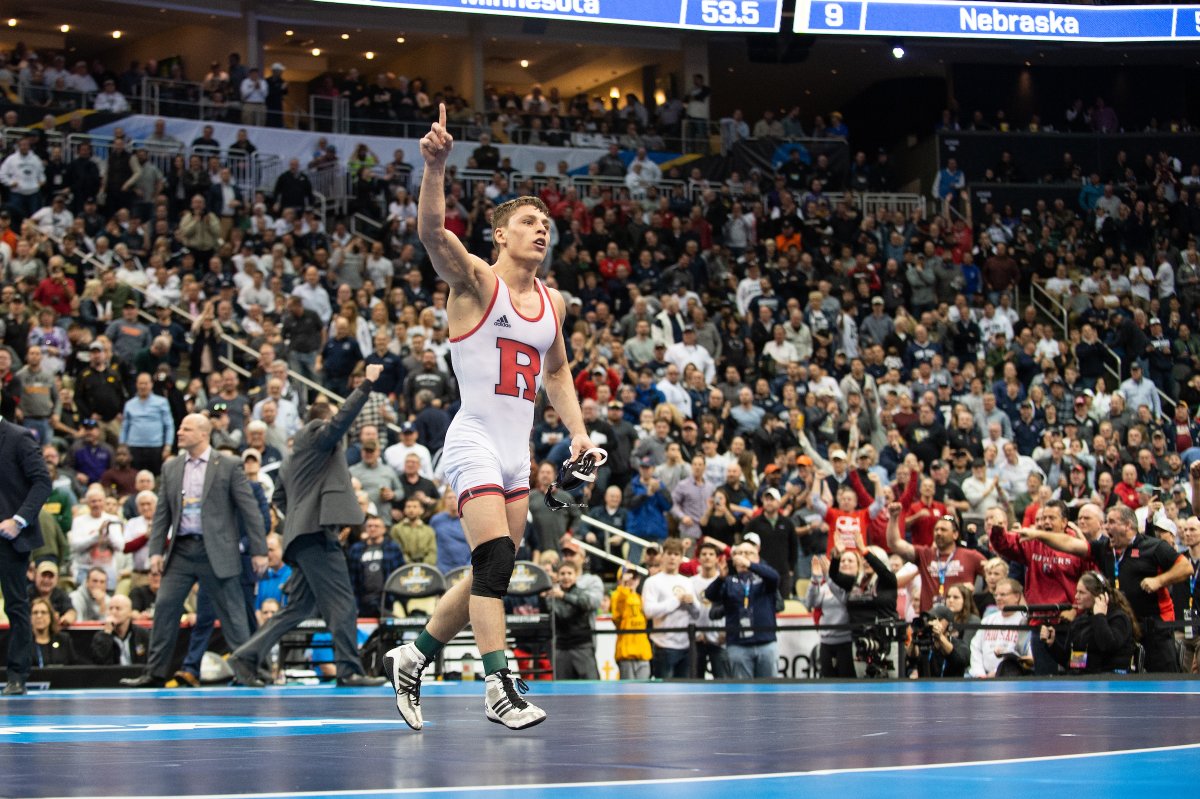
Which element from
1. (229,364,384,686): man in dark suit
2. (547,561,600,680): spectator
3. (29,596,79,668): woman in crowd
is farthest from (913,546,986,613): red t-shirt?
(29,596,79,668): woman in crowd

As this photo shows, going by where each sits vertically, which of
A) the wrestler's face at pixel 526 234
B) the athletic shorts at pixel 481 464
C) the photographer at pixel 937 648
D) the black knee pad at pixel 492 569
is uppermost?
the wrestler's face at pixel 526 234

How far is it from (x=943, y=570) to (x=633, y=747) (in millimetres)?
8581

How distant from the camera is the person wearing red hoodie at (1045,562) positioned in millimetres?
12117

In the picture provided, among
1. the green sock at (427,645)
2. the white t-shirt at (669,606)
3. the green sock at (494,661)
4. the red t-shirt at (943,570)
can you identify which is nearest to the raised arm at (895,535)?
the red t-shirt at (943,570)

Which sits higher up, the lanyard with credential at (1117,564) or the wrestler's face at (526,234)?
the wrestler's face at (526,234)

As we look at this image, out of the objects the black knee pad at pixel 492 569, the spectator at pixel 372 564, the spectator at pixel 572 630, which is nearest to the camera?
the black knee pad at pixel 492 569

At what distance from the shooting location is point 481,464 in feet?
21.7

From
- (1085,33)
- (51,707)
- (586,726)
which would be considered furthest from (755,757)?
(1085,33)

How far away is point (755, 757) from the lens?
16.1 feet

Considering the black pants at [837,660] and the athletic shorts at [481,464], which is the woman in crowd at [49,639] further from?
the athletic shorts at [481,464]

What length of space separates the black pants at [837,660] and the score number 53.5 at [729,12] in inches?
745

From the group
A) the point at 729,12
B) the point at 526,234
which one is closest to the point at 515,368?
the point at 526,234

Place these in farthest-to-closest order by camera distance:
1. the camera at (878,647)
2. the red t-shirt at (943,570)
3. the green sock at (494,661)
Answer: the red t-shirt at (943,570), the camera at (878,647), the green sock at (494,661)

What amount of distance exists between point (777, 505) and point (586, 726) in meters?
9.27
